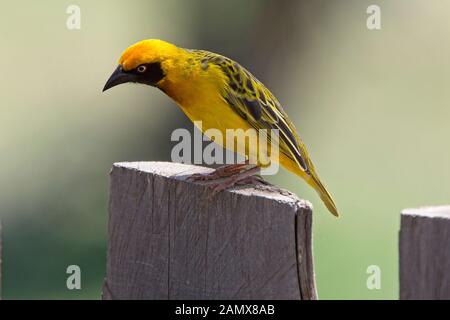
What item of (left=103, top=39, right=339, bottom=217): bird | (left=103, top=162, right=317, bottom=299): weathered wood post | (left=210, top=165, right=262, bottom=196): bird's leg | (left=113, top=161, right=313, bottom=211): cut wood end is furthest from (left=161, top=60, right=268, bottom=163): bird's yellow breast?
(left=103, top=162, right=317, bottom=299): weathered wood post

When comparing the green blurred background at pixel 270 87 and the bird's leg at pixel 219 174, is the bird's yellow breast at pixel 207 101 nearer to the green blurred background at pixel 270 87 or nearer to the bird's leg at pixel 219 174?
the bird's leg at pixel 219 174

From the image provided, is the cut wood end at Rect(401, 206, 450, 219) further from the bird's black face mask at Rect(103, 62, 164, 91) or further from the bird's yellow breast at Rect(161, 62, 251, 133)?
the bird's black face mask at Rect(103, 62, 164, 91)

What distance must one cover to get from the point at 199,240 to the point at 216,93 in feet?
5.37

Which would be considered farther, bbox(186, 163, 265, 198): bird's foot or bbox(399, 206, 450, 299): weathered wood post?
bbox(186, 163, 265, 198): bird's foot

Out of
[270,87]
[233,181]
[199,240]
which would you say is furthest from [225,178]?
[270,87]

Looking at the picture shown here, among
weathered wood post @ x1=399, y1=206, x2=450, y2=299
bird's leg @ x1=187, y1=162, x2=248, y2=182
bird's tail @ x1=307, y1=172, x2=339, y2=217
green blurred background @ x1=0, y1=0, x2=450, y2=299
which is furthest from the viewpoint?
green blurred background @ x1=0, y1=0, x2=450, y2=299

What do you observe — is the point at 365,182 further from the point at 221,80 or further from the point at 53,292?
the point at 221,80

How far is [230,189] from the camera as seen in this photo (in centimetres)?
314

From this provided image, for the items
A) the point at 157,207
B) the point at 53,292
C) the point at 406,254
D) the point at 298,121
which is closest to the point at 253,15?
the point at 298,121

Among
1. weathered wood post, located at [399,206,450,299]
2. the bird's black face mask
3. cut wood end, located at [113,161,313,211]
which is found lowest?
weathered wood post, located at [399,206,450,299]

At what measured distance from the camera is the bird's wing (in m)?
4.53

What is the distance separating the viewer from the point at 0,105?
30.1ft

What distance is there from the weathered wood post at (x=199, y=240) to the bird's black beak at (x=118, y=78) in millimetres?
994

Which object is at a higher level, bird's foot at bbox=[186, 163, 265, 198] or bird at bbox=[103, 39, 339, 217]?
bird at bbox=[103, 39, 339, 217]
